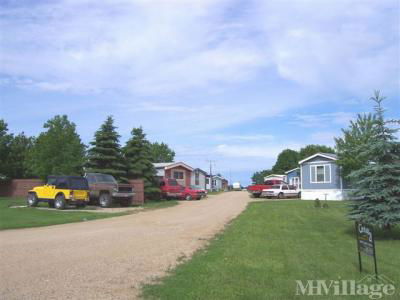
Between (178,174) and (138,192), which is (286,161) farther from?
(138,192)

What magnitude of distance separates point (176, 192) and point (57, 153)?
36.1 ft

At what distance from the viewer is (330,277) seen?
8070 mm

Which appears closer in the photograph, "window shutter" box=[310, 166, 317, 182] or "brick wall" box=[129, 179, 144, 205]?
"brick wall" box=[129, 179, 144, 205]

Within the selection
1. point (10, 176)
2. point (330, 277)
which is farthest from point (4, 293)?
point (10, 176)

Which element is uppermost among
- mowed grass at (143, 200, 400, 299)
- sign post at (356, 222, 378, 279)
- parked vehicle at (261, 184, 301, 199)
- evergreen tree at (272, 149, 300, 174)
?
evergreen tree at (272, 149, 300, 174)

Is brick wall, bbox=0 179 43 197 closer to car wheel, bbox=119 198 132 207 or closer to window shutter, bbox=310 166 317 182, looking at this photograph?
car wheel, bbox=119 198 132 207

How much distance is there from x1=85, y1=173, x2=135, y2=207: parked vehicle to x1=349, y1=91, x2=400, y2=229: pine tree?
17501 mm

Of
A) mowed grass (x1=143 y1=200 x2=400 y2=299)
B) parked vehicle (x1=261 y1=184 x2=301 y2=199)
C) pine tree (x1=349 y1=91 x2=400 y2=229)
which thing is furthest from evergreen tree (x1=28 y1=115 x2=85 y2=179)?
pine tree (x1=349 y1=91 x2=400 y2=229)

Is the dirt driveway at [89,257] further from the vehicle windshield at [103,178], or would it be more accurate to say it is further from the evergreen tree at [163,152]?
the evergreen tree at [163,152]

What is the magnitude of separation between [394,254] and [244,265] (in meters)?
4.28

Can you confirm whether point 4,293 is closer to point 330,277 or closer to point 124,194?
point 330,277

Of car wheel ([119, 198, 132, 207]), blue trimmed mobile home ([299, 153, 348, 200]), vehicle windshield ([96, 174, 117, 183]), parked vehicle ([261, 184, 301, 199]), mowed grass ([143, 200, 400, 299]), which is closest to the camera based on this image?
A: mowed grass ([143, 200, 400, 299])

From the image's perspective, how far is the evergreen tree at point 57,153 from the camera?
1457 inches

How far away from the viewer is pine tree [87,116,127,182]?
109 feet
